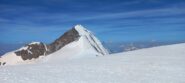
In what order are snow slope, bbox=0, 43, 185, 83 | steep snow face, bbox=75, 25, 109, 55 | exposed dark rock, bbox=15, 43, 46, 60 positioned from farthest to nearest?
1. exposed dark rock, bbox=15, 43, 46, 60
2. steep snow face, bbox=75, 25, 109, 55
3. snow slope, bbox=0, 43, 185, 83

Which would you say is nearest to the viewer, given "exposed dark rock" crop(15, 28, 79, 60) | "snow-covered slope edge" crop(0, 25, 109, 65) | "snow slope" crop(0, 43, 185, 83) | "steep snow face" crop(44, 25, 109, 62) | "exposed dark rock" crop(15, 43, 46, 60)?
"snow slope" crop(0, 43, 185, 83)

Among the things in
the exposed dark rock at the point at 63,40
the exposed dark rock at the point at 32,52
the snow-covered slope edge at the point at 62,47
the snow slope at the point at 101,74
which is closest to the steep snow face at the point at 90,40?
the snow-covered slope edge at the point at 62,47

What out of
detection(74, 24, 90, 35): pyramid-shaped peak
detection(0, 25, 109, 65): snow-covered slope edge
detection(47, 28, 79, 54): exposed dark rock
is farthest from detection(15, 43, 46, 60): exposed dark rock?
detection(74, 24, 90, 35): pyramid-shaped peak

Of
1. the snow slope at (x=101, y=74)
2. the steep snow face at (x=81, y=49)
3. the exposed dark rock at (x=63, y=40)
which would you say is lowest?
the snow slope at (x=101, y=74)

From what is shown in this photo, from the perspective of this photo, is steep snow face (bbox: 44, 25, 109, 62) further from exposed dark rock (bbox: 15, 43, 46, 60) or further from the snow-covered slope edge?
exposed dark rock (bbox: 15, 43, 46, 60)

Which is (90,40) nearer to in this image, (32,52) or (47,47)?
(47,47)

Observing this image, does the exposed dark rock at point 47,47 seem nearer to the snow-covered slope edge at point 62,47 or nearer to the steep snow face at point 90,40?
the snow-covered slope edge at point 62,47

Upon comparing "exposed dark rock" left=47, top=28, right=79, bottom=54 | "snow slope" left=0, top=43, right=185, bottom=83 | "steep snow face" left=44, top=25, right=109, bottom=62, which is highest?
Result: "exposed dark rock" left=47, top=28, right=79, bottom=54

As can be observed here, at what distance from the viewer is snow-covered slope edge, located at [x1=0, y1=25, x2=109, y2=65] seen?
114175mm

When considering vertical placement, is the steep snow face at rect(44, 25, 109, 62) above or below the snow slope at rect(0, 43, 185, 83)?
above

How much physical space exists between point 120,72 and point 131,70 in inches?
39.7

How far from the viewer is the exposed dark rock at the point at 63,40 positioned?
13100 centimetres

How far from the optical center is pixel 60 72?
16609 mm

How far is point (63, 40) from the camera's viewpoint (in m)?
136
